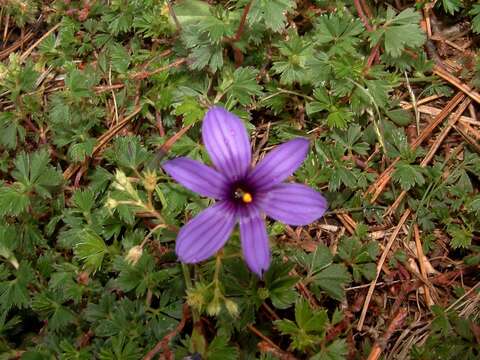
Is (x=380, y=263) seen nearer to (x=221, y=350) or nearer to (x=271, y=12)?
(x=221, y=350)

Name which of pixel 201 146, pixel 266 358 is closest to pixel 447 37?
pixel 201 146

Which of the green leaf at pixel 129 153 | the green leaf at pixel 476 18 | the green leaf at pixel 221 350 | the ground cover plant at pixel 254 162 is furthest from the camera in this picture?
the green leaf at pixel 476 18

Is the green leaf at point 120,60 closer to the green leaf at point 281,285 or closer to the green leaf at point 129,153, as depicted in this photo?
the green leaf at point 129,153

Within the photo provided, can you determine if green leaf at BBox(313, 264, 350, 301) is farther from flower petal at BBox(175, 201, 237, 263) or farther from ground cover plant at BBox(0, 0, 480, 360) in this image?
flower petal at BBox(175, 201, 237, 263)

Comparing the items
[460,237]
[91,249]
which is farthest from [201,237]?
[460,237]

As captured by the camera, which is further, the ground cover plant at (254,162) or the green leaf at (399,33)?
the green leaf at (399,33)

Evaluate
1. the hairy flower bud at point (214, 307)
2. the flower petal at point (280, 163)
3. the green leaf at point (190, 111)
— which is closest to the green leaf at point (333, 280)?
the hairy flower bud at point (214, 307)
